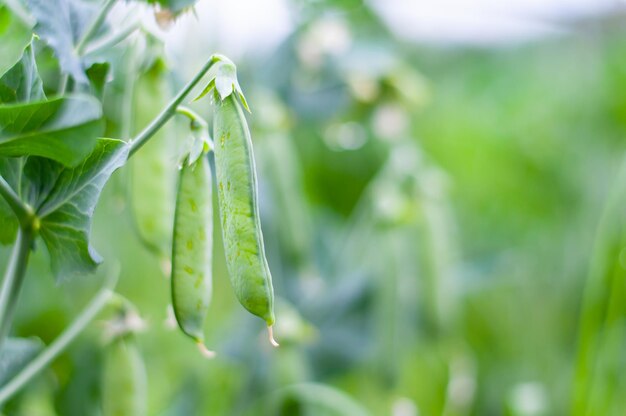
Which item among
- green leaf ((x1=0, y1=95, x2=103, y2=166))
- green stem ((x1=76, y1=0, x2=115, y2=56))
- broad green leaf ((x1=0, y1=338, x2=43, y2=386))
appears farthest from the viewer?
broad green leaf ((x1=0, y1=338, x2=43, y2=386))

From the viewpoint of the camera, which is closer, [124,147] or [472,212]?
[124,147]

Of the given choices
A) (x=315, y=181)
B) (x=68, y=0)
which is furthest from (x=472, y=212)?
(x=68, y=0)

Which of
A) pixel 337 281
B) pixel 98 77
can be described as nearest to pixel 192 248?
pixel 98 77

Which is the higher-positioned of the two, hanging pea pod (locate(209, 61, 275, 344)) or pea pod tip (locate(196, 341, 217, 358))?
hanging pea pod (locate(209, 61, 275, 344))

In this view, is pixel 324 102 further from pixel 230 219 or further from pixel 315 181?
pixel 230 219

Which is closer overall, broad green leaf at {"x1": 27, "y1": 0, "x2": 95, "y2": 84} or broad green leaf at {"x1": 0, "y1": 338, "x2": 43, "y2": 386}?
broad green leaf at {"x1": 27, "y1": 0, "x2": 95, "y2": 84}

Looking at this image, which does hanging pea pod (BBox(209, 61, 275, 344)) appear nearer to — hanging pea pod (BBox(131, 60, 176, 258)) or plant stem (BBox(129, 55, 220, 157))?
plant stem (BBox(129, 55, 220, 157))

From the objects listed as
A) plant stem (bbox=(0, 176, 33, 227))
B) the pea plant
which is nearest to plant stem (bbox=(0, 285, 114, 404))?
the pea plant
